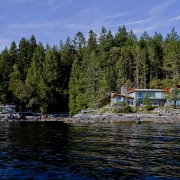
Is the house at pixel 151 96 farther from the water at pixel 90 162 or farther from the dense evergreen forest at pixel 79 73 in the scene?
the water at pixel 90 162

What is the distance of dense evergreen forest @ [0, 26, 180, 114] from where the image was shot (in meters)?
98.1

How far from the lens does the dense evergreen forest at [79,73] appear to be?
98125 millimetres

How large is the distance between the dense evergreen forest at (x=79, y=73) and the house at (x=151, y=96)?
4.64 meters

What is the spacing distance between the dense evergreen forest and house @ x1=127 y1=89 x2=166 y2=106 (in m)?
4.64

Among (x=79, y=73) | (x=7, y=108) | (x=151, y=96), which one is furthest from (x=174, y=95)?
(x=7, y=108)

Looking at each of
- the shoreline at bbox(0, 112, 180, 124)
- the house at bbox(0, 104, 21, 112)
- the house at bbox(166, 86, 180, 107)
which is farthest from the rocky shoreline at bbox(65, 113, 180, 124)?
the house at bbox(0, 104, 21, 112)

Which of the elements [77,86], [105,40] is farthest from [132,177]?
Answer: [105,40]

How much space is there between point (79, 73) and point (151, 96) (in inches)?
1091

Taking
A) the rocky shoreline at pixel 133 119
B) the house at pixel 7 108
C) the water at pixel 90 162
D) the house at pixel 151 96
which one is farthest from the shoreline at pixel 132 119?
the water at pixel 90 162

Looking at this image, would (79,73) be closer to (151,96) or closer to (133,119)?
(151,96)

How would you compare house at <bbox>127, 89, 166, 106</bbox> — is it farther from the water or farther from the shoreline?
the water

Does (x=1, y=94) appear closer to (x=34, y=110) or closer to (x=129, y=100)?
(x=34, y=110)

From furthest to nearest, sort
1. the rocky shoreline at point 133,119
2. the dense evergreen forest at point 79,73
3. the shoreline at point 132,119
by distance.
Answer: the dense evergreen forest at point 79,73 → the rocky shoreline at point 133,119 → the shoreline at point 132,119

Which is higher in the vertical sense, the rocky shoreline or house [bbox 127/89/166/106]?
house [bbox 127/89/166/106]
